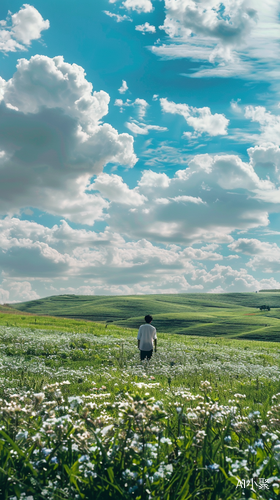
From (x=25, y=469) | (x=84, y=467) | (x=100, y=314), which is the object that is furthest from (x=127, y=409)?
(x=100, y=314)

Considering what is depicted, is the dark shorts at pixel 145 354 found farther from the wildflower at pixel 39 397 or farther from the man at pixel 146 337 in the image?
the wildflower at pixel 39 397

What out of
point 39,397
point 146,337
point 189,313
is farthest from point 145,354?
point 189,313

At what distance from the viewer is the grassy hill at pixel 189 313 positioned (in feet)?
257

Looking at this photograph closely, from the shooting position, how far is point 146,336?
1694 cm

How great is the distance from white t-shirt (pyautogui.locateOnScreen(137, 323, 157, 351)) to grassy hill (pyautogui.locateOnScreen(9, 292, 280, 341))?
172 ft

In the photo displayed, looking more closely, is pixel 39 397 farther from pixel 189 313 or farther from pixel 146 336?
pixel 189 313

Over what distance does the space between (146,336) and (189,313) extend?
313 feet

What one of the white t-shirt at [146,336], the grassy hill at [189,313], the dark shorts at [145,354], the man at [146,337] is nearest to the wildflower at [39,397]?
the man at [146,337]

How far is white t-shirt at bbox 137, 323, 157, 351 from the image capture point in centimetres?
1686

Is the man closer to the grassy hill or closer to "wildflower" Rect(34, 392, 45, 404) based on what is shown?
"wildflower" Rect(34, 392, 45, 404)

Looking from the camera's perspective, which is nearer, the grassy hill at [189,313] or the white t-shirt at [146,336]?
the white t-shirt at [146,336]

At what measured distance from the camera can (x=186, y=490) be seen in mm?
3549

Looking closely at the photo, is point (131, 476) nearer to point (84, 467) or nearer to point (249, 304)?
point (84, 467)

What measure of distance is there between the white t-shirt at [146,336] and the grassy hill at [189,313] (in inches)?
2067
